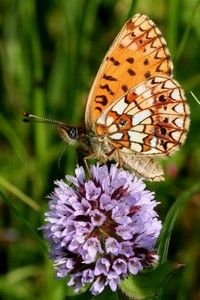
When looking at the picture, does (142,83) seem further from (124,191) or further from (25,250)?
(25,250)

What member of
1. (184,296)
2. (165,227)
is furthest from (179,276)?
(165,227)

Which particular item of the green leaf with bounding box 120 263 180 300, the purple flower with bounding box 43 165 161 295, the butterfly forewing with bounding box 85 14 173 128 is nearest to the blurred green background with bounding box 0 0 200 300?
the butterfly forewing with bounding box 85 14 173 128

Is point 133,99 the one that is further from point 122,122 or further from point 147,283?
point 147,283

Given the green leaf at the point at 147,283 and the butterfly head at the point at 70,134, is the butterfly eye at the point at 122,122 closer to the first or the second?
the butterfly head at the point at 70,134

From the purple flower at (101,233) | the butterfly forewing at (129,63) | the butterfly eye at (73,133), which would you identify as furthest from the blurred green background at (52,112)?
the purple flower at (101,233)

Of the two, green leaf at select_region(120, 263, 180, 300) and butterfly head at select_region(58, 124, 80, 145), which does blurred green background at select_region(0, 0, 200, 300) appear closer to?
butterfly head at select_region(58, 124, 80, 145)

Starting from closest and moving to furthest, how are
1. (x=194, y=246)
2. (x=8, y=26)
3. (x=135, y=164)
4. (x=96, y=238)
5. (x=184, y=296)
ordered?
(x=96, y=238) → (x=135, y=164) → (x=184, y=296) → (x=194, y=246) → (x=8, y=26)

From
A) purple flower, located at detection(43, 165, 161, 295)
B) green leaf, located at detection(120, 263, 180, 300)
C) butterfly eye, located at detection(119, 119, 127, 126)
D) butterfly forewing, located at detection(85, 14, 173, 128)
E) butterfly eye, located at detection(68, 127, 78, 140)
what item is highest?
butterfly forewing, located at detection(85, 14, 173, 128)

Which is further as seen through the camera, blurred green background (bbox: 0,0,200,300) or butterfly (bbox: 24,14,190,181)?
blurred green background (bbox: 0,0,200,300)
